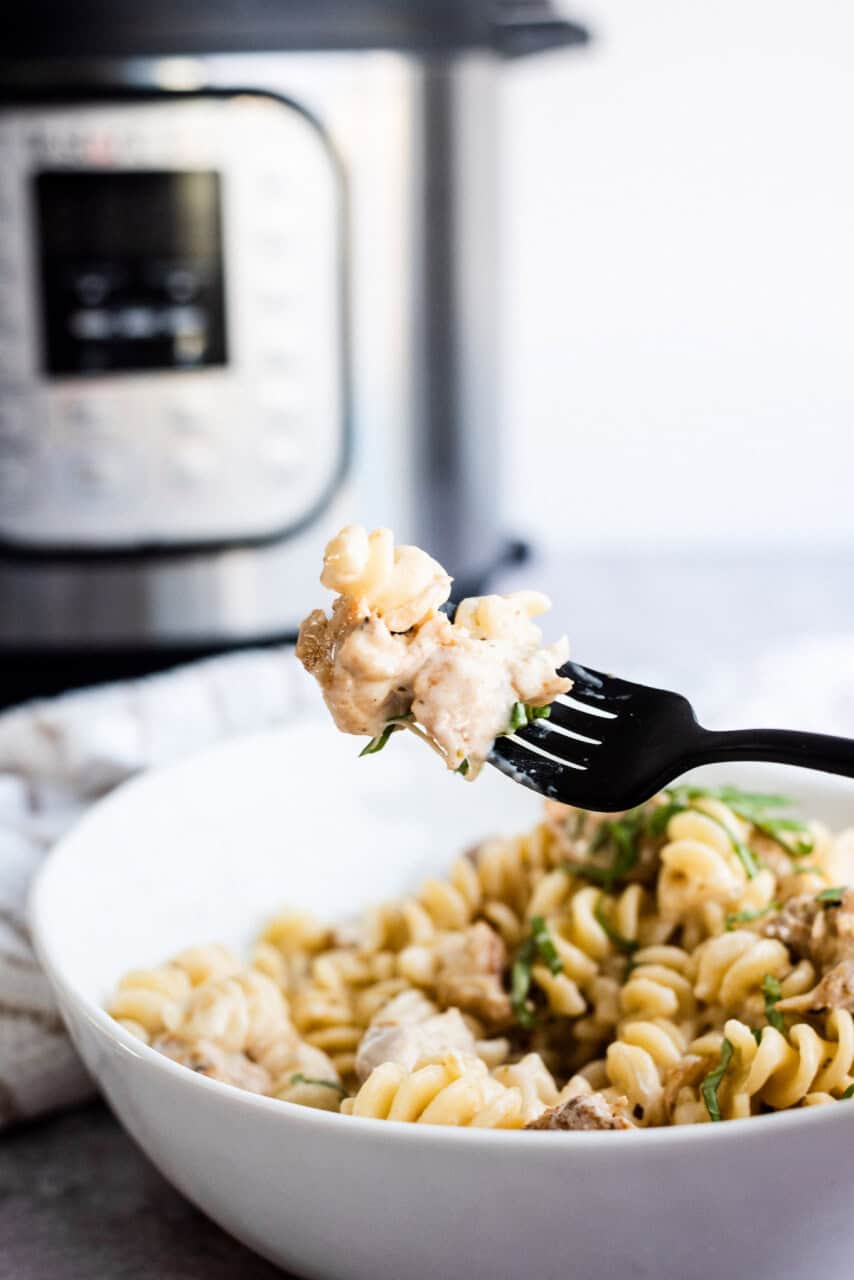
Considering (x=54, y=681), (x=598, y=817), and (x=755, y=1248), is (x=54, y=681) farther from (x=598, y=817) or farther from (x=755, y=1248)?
(x=755, y=1248)

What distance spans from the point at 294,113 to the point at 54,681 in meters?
0.60

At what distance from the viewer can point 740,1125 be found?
620 millimetres

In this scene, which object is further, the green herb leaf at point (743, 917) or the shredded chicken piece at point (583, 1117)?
the green herb leaf at point (743, 917)

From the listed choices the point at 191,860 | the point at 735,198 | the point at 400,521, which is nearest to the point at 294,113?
the point at 400,521

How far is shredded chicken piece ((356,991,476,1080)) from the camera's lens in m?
0.84

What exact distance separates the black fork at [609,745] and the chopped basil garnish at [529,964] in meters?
0.20

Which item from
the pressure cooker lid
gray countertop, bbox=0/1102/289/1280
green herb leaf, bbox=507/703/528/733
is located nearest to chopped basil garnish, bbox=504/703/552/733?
green herb leaf, bbox=507/703/528/733

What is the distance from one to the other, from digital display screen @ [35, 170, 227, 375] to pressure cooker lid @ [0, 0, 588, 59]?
0.11 metres

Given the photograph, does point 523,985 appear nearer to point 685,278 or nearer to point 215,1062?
point 215,1062

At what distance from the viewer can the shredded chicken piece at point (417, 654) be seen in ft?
2.46

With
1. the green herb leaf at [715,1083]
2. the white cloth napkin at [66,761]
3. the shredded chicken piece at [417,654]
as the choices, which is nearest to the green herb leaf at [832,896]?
the green herb leaf at [715,1083]

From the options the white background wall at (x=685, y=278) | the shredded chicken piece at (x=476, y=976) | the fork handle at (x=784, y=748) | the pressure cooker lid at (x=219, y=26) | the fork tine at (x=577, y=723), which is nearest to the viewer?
the fork handle at (x=784, y=748)

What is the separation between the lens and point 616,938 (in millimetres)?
989

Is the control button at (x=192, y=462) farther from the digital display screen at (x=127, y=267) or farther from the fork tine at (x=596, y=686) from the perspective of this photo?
the fork tine at (x=596, y=686)
